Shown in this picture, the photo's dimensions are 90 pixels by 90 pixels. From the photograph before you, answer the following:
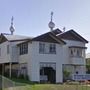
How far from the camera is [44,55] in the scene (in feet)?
154

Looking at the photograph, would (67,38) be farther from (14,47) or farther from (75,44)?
(14,47)

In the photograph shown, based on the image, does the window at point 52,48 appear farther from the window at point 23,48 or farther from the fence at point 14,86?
the fence at point 14,86

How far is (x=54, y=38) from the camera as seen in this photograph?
48469 mm

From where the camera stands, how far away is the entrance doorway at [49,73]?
4712cm

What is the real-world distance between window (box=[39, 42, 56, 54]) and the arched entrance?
1875 millimetres

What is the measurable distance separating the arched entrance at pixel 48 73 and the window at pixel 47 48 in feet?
6.15

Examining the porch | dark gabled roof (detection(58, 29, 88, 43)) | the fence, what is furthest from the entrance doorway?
the fence

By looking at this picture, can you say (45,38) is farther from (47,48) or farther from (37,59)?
(37,59)

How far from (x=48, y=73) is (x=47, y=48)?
382 cm

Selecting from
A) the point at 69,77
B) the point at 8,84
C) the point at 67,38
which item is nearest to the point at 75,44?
the point at 67,38

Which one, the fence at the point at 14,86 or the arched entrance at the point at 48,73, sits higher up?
the arched entrance at the point at 48,73

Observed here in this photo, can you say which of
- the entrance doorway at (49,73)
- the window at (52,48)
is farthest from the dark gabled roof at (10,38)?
the entrance doorway at (49,73)

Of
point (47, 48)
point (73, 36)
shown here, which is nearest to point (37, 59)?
point (47, 48)

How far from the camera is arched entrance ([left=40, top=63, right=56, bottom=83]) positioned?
47.0 meters
